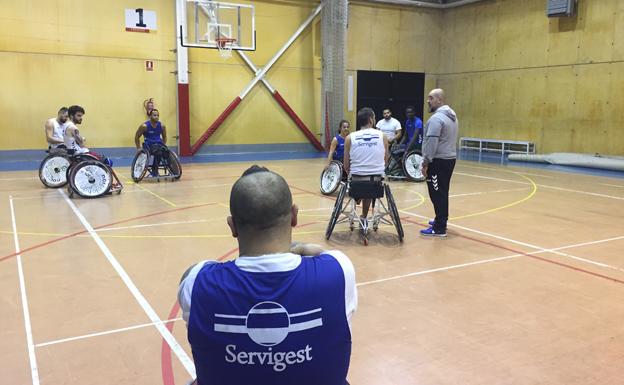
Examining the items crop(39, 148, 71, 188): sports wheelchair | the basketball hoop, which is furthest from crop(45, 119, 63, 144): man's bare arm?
the basketball hoop

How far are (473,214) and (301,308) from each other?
7.08 meters

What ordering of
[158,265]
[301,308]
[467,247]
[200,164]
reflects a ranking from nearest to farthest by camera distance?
[301,308], [158,265], [467,247], [200,164]

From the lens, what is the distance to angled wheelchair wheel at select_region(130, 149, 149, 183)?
11.3m

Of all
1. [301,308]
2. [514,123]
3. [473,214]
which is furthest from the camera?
[514,123]

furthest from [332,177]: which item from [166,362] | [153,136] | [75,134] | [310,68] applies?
[310,68]

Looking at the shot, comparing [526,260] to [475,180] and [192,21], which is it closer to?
[475,180]

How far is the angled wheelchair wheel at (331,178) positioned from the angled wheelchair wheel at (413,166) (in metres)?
2.33

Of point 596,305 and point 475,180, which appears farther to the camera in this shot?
point 475,180

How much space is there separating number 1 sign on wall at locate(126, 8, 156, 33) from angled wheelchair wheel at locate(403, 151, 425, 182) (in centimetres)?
886

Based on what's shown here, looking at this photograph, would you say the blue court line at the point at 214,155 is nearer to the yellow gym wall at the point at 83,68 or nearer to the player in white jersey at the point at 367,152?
the yellow gym wall at the point at 83,68

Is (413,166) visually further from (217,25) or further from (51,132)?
(51,132)

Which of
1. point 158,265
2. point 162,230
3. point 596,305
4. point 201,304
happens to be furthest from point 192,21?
point 201,304

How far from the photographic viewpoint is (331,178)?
9805 mm

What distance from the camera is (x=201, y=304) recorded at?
4.91 ft
